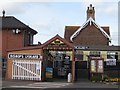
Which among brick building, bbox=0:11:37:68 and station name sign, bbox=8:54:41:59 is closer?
station name sign, bbox=8:54:41:59

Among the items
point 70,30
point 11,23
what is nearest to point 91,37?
point 70,30

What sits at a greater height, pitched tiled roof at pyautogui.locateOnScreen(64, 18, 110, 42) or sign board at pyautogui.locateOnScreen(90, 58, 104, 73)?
pitched tiled roof at pyautogui.locateOnScreen(64, 18, 110, 42)

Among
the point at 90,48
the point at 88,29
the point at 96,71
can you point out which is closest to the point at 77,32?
the point at 88,29

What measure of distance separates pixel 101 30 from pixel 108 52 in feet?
38.8

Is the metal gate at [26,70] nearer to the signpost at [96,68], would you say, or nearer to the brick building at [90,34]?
the signpost at [96,68]

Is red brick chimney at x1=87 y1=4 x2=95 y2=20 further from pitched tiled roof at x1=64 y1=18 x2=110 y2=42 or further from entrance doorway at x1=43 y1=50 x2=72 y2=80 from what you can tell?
entrance doorway at x1=43 y1=50 x2=72 y2=80

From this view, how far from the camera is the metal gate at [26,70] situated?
3669cm

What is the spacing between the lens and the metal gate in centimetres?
3669

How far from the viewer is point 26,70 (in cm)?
3688

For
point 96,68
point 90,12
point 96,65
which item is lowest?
point 96,68

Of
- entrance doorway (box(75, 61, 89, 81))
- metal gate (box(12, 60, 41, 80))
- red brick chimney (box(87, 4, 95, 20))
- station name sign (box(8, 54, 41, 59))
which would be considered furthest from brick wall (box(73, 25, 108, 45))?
metal gate (box(12, 60, 41, 80))

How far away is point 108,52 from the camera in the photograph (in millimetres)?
→ 47188

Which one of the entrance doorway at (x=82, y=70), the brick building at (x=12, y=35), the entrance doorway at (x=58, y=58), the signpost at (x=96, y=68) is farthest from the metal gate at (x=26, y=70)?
the entrance doorway at (x=82, y=70)

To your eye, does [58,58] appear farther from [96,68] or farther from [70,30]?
[70,30]
